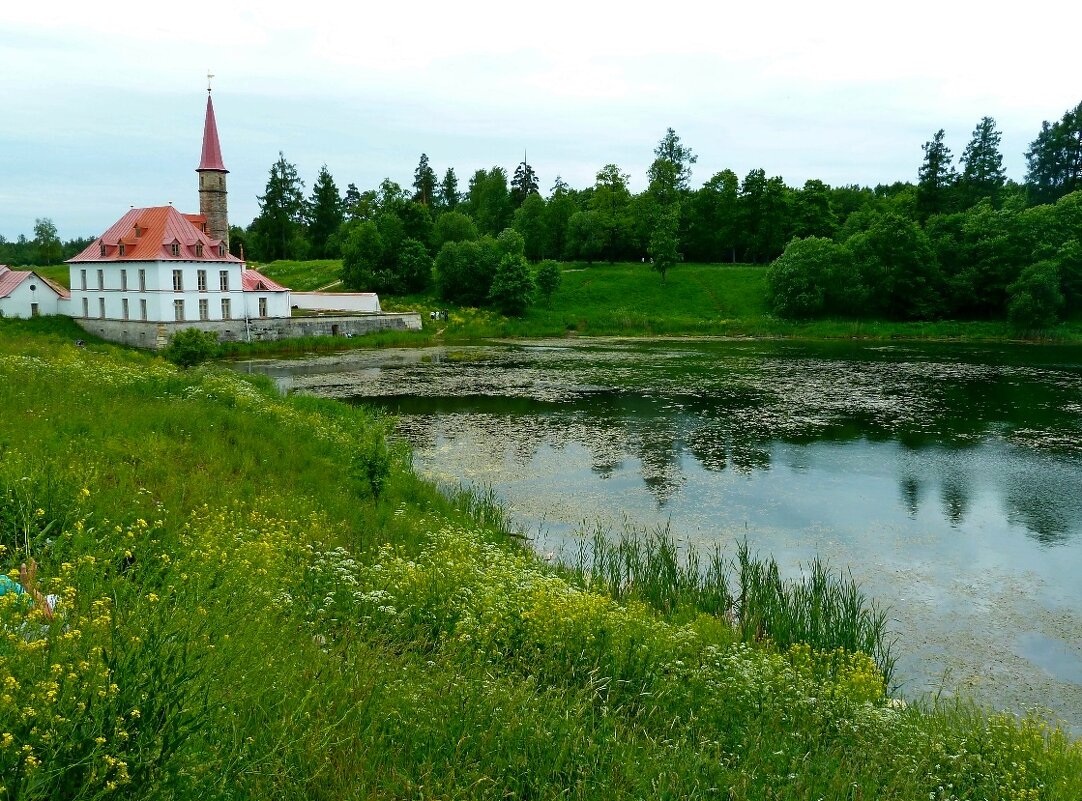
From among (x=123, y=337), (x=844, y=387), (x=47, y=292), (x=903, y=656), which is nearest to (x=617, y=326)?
(x=844, y=387)

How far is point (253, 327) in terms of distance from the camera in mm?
48875

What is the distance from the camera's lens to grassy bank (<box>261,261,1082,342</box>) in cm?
5791

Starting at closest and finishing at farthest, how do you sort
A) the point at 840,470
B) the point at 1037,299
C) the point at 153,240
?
the point at 840,470 < the point at 153,240 < the point at 1037,299

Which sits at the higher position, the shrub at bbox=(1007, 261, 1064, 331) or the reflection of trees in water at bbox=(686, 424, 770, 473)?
the shrub at bbox=(1007, 261, 1064, 331)

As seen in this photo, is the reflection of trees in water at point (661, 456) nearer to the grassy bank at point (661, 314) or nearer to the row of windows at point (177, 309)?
the grassy bank at point (661, 314)

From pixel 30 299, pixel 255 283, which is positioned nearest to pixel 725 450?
pixel 255 283

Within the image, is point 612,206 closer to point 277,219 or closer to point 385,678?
point 277,219

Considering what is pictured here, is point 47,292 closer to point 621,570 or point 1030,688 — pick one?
point 621,570

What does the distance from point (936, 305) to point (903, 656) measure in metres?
57.8

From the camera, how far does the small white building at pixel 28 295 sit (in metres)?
48.8

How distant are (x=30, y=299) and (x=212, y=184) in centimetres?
1362

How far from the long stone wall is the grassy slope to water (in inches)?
1438

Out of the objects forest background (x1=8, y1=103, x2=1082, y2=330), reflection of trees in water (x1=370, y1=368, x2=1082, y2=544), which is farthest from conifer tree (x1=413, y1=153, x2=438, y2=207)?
reflection of trees in water (x1=370, y1=368, x2=1082, y2=544)

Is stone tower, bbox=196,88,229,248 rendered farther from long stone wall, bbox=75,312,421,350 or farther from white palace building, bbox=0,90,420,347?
long stone wall, bbox=75,312,421,350
